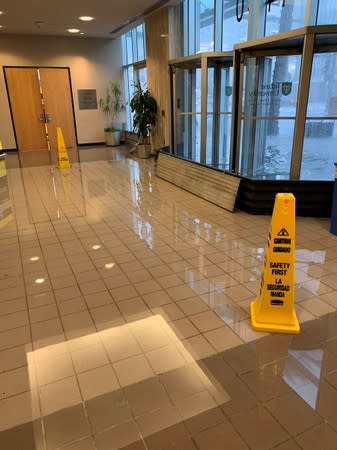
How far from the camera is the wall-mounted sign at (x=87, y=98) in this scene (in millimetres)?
11062

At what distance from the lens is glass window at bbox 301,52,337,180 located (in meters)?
4.37

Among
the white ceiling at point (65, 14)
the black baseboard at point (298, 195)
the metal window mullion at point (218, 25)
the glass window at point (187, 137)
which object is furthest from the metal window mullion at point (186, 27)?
the black baseboard at point (298, 195)

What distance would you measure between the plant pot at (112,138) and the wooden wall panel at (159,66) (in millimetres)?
2689

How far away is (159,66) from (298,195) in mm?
5698

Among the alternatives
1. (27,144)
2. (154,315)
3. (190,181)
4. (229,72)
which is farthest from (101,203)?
(27,144)

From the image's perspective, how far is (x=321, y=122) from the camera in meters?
4.55

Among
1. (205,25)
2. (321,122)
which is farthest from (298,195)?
(205,25)

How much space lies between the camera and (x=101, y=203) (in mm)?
5293

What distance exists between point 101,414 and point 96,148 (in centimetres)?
1007

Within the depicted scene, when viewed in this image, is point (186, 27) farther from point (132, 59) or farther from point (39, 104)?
point (39, 104)

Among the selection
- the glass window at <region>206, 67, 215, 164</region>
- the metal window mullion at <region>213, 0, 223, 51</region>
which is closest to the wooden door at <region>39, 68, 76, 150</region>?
the metal window mullion at <region>213, 0, 223, 51</region>

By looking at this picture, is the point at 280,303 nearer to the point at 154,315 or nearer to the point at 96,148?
the point at 154,315

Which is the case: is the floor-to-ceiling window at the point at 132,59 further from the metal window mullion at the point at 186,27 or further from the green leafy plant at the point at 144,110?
the metal window mullion at the point at 186,27

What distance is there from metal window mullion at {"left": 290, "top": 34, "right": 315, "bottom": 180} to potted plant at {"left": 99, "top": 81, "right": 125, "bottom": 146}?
803 cm
